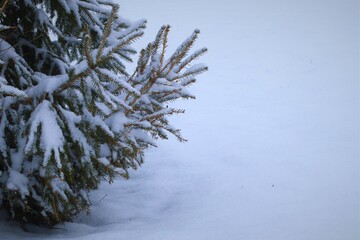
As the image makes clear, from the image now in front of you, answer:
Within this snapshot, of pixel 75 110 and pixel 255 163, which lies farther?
pixel 255 163

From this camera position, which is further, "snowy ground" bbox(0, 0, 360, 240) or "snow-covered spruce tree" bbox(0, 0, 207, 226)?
"snowy ground" bbox(0, 0, 360, 240)

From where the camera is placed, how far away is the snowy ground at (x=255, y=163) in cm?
319

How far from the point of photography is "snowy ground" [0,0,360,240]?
3191mm

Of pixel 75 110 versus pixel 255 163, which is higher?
pixel 255 163

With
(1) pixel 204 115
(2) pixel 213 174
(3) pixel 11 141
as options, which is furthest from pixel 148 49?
(1) pixel 204 115

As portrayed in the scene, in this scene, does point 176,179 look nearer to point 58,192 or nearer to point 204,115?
point 58,192

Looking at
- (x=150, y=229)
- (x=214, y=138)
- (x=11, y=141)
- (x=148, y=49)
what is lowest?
(x=150, y=229)

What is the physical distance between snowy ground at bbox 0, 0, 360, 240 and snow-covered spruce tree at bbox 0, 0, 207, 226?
720 millimetres

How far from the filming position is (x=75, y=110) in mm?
2203

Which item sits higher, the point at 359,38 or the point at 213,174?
the point at 359,38

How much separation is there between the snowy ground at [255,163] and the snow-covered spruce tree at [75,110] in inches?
28.3

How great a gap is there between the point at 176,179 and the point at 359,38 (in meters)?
18.0

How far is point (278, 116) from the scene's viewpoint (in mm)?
9000

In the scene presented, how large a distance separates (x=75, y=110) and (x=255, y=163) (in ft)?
14.4
